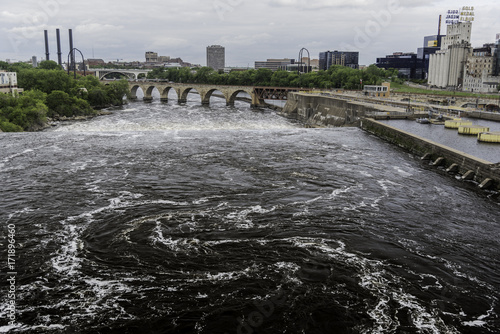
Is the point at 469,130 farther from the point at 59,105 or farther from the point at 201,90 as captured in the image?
the point at 201,90

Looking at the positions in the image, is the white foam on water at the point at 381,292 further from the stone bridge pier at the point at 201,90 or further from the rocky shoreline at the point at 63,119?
the stone bridge pier at the point at 201,90

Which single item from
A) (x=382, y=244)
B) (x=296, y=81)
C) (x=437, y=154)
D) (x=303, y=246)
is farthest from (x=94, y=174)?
(x=296, y=81)

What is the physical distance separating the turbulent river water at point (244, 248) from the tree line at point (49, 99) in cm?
4114

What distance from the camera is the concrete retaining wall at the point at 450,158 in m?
35.1

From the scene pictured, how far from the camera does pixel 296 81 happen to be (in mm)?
179250

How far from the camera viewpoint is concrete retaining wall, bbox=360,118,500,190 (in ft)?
115

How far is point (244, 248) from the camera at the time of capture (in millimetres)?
22438

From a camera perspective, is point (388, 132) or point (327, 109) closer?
point (388, 132)

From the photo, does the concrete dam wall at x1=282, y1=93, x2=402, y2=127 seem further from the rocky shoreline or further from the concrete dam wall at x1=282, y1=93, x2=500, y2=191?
the rocky shoreline

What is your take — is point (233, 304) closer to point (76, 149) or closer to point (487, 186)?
point (487, 186)

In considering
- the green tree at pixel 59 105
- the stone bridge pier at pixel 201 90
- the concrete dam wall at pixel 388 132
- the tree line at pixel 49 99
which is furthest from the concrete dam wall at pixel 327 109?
the green tree at pixel 59 105

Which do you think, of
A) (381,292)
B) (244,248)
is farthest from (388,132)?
(381,292)

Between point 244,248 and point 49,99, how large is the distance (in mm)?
94959

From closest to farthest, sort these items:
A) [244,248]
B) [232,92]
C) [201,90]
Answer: [244,248], [232,92], [201,90]
